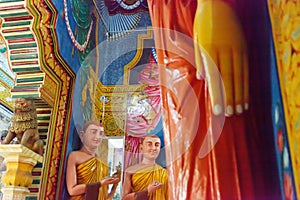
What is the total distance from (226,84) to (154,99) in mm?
3309

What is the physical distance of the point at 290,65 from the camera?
1.74m

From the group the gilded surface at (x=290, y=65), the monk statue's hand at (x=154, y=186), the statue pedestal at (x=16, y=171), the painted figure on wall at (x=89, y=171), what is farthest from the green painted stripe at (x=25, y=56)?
the gilded surface at (x=290, y=65)

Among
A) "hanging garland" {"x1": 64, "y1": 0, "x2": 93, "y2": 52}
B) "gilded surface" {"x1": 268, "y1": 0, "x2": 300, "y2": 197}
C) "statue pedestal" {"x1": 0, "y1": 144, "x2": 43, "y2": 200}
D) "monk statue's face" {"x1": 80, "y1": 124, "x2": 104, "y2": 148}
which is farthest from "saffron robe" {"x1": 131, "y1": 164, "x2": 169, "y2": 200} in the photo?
"gilded surface" {"x1": 268, "y1": 0, "x2": 300, "y2": 197}

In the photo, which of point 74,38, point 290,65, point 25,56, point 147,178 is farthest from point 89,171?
point 290,65

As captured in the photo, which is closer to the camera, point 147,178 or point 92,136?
point 147,178

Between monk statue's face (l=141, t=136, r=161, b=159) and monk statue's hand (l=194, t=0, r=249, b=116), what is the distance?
2741 millimetres

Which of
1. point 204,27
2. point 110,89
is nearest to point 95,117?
point 110,89

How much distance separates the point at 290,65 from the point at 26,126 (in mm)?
2930

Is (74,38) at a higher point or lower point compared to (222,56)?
higher

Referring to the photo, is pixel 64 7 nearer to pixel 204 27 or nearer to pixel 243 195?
pixel 204 27

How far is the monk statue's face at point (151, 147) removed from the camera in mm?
4859

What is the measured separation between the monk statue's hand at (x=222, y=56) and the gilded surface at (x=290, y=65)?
245mm

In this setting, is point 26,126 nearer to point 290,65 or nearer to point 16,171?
point 16,171

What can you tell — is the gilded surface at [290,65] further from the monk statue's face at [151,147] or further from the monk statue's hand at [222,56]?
the monk statue's face at [151,147]
